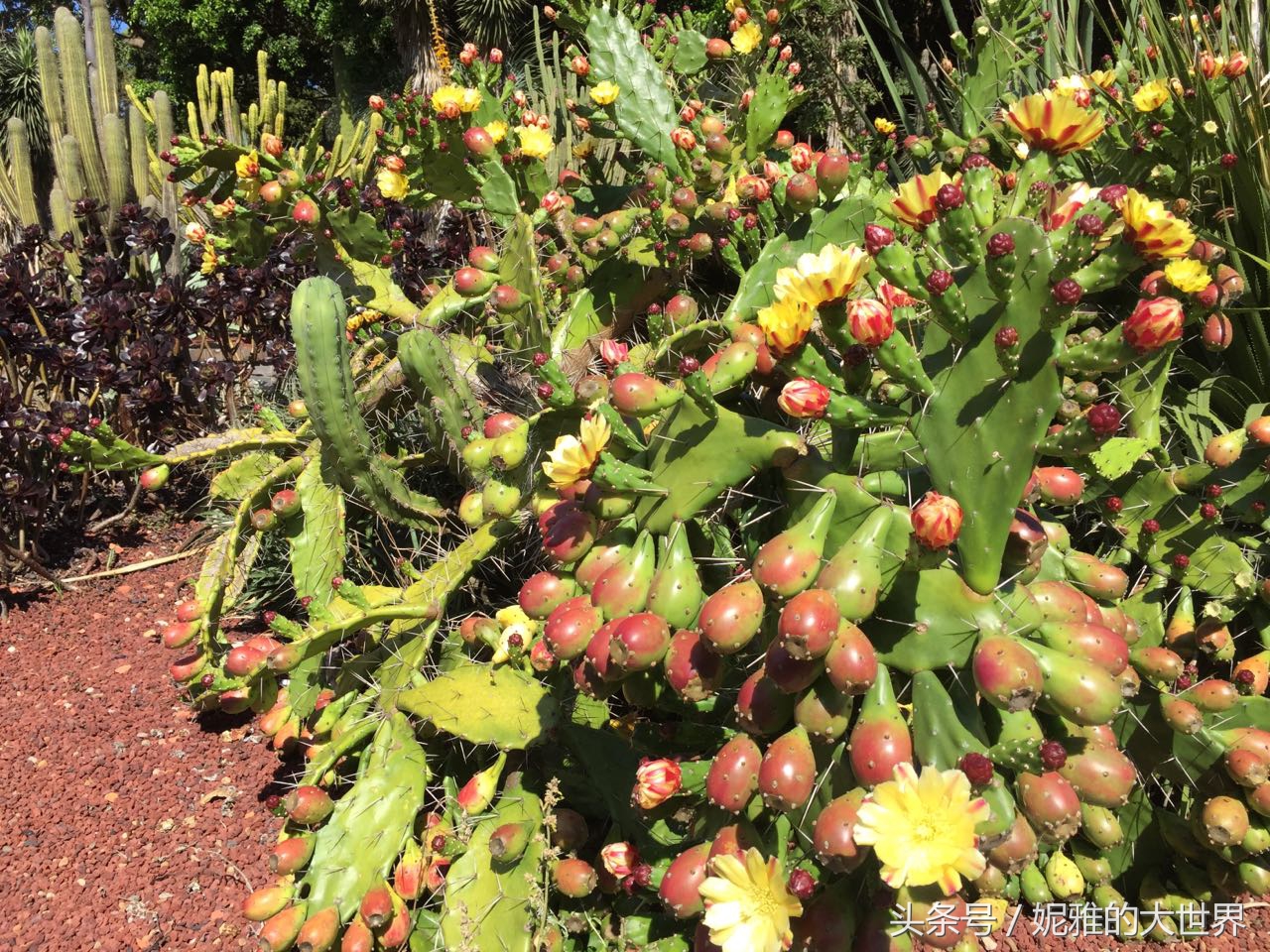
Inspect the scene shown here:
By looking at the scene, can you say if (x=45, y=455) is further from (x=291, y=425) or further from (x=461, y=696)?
(x=461, y=696)

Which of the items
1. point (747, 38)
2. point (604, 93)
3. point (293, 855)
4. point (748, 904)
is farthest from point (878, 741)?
point (747, 38)

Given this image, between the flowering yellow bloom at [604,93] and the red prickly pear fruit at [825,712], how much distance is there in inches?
76.3

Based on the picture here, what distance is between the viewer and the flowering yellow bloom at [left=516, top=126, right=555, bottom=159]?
2.54 meters

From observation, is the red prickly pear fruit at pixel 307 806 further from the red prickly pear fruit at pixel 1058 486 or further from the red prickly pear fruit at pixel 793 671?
the red prickly pear fruit at pixel 1058 486

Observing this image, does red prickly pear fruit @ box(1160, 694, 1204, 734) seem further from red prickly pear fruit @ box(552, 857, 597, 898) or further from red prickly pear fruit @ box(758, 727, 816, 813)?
red prickly pear fruit @ box(552, 857, 597, 898)

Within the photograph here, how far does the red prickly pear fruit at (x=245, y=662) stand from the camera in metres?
1.98

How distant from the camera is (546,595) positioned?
167 centimetres

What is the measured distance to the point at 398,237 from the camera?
3.14 metres

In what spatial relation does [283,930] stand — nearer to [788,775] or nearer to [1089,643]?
[788,775]

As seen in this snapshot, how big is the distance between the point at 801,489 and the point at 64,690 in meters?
2.55

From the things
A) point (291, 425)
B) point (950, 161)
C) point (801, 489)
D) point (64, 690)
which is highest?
point (950, 161)

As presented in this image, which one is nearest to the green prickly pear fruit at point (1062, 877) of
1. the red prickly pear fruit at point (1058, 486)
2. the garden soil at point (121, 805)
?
the garden soil at point (121, 805)

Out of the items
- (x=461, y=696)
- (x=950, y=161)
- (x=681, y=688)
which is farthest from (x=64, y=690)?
(x=950, y=161)

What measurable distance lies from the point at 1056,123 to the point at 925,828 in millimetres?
1061
